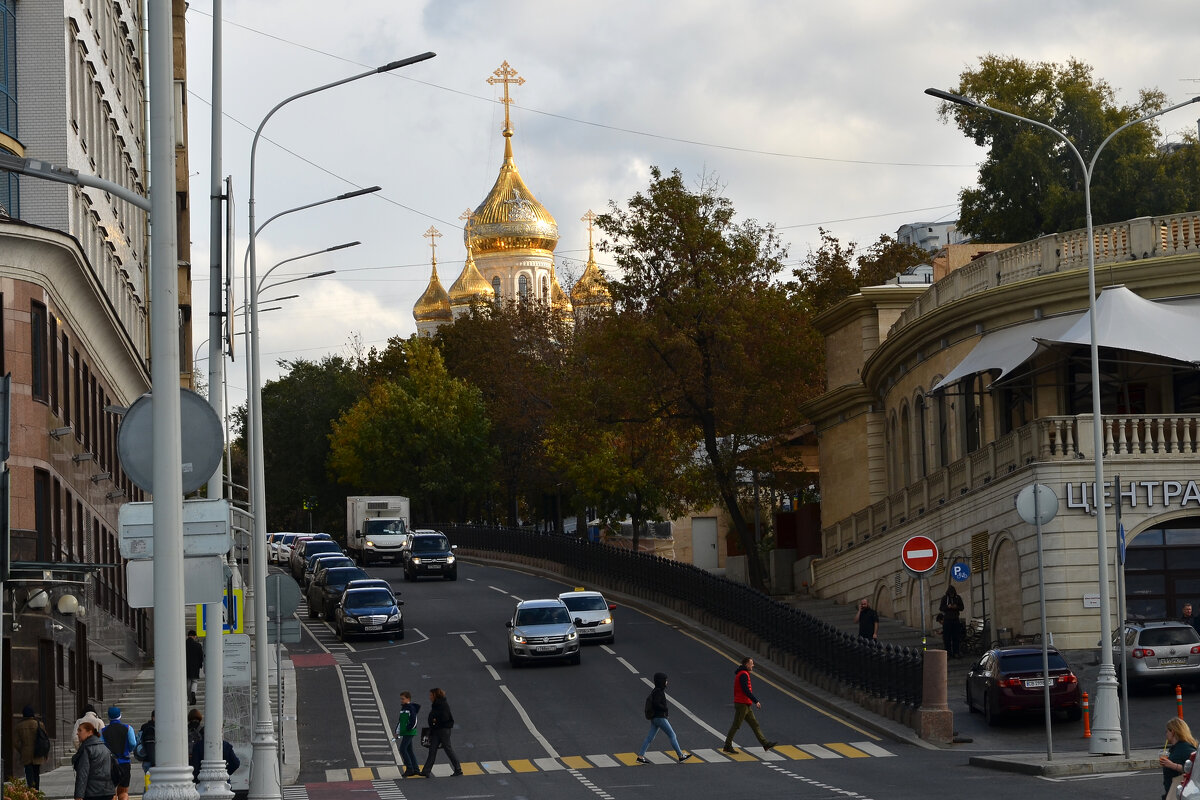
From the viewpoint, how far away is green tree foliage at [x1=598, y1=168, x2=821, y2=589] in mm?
55188

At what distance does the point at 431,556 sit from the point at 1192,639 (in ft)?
121

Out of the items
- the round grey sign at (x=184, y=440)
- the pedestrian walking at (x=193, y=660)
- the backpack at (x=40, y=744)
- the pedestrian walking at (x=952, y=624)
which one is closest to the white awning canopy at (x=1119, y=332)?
the pedestrian walking at (x=952, y=624)

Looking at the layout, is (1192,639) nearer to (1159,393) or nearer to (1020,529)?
(1020,529)

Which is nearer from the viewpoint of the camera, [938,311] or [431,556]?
[938,311]

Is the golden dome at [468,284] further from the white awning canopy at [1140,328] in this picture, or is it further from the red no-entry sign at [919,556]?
the red no-entry sign at [919,556]

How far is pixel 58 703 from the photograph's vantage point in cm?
3052

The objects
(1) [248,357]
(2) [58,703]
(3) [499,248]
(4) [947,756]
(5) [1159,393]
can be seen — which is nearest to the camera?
(4) [947,756]

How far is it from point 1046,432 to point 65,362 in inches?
763

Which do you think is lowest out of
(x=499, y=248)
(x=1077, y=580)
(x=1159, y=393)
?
(x=1077, y=580)

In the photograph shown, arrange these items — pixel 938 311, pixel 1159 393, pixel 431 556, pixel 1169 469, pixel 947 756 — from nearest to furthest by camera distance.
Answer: pixel 947 756 → pixel 1169 469 → pixel 1159 393 → pixel 938 311 → pixel 431 556

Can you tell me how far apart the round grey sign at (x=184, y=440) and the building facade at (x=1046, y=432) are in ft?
64.7

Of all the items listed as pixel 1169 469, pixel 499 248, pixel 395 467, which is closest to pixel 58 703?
pixel 1169 469

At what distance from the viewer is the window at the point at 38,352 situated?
31.3m

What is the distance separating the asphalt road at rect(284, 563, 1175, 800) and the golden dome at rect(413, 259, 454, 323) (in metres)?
95.9
